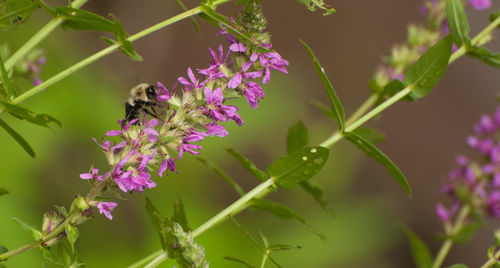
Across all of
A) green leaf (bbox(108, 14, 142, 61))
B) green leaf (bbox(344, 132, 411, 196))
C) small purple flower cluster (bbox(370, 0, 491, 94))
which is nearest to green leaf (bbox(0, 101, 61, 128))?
green leaf (bbox(108, 14, 142, 61))

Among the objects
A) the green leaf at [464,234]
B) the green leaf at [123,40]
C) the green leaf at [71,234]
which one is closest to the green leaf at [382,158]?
the green leaf at [123,40]

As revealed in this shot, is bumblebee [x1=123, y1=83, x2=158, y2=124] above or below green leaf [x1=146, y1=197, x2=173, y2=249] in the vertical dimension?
above

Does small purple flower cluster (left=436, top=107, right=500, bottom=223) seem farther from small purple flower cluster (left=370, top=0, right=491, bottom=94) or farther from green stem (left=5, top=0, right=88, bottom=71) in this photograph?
green stem (left=5, top=0, right=88, bottom=71)

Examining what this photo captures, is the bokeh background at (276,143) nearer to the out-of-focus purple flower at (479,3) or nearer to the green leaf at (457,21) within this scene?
the green leaf at (457,21)

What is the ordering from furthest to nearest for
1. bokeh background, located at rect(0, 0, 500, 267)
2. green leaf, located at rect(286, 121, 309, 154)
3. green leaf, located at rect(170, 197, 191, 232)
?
bokeh background, located at rect(0, 0, 500, 267) → green leaf, located at rect(286, 121, 309, 154) → green leaf, located at rect(170, 197, 191, 232)

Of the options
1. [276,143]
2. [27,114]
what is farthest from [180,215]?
[276,143]

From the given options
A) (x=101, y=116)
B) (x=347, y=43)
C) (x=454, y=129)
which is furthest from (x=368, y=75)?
(x=101, y=116)

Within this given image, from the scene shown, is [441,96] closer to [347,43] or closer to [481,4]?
[347,43]
